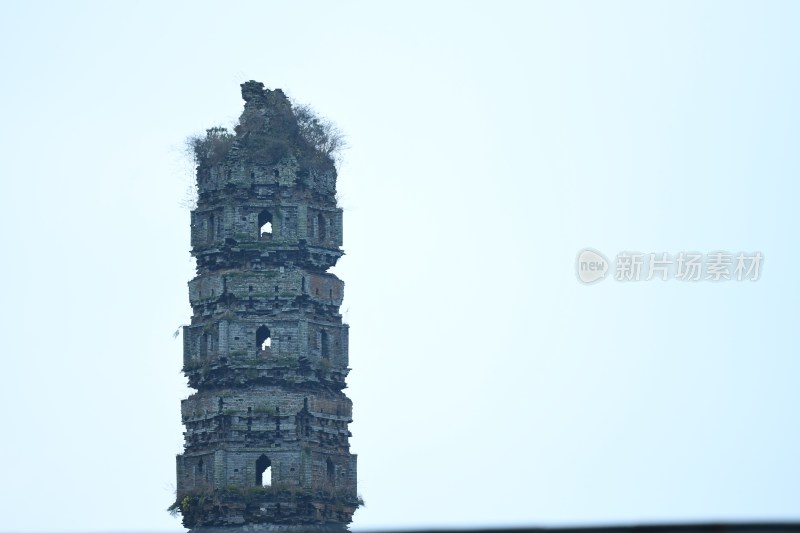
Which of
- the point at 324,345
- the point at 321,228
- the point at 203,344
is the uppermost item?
the point at 321,228

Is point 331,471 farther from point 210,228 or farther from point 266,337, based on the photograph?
point 210,228

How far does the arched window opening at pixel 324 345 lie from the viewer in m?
106

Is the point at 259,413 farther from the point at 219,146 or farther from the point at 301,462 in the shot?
the point at 219,146

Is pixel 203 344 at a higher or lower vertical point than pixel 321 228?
lower

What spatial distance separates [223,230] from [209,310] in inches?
107

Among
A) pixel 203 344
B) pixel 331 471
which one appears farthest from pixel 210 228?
pixel 331 471

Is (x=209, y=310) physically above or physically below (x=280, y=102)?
below

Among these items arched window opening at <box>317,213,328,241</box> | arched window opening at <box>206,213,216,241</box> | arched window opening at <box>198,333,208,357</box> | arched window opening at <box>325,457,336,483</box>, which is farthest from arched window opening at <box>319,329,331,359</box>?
arched window opening at <box>206,213,216,241</box>

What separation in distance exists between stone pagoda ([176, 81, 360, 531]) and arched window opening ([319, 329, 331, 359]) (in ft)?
0.16

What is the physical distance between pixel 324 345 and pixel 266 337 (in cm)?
201

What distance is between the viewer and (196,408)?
348ft

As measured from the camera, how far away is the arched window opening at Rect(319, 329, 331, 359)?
106 m

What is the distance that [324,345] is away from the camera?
4198 inches

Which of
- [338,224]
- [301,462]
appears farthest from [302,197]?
[301,462]
